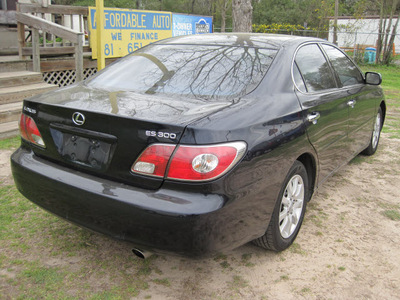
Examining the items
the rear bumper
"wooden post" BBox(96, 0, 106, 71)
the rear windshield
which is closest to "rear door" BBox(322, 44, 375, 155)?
the rear windshield

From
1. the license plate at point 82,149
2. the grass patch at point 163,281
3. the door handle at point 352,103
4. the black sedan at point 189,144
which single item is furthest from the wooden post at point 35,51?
the grass patch at point 163,281

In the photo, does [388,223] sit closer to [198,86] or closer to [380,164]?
[380,164]

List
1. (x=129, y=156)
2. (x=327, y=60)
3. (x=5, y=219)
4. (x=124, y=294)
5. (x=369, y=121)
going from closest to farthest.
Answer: (x=129, y=156) → (x=124, y=294) → (x=5, y=219) → (x=327, y=60) → (x=369, y=121)

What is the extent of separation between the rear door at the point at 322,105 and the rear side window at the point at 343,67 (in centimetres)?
19

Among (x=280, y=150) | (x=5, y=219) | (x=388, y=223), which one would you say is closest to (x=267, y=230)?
(x=280, y=150)

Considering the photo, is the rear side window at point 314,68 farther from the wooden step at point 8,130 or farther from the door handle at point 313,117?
the wooden step at point 8,130

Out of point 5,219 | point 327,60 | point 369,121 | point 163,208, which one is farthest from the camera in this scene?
point 369,121

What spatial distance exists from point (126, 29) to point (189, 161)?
800 cm

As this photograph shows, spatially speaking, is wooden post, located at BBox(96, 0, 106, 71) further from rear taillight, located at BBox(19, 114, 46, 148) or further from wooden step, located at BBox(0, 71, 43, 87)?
rear taillight, located at BBox(19, 114, 46, 148)

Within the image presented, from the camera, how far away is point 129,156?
2.33 m

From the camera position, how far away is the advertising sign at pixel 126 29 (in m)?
8.95

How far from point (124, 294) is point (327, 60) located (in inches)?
112

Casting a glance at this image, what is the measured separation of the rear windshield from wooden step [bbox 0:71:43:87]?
13.8 ft

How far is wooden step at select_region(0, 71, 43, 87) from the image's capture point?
6.87 m
